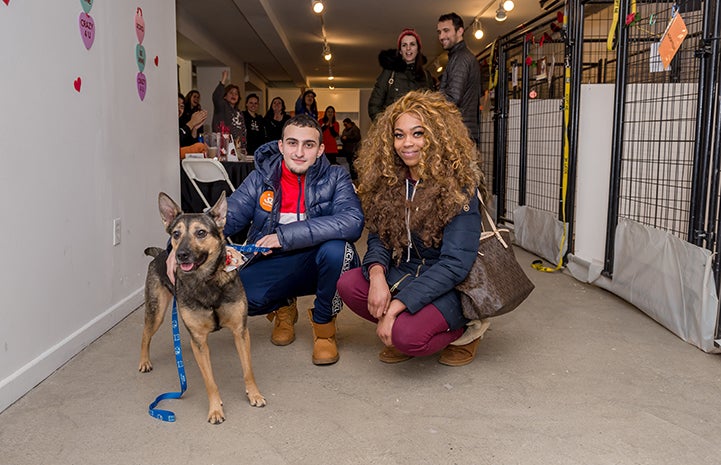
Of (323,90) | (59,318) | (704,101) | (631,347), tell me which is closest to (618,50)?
(704,101)

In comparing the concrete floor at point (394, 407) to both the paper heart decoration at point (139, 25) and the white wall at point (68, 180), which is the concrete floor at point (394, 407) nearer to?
the white wall at point (68, 180)

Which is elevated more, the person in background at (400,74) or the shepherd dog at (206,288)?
the person in background at (400,74)

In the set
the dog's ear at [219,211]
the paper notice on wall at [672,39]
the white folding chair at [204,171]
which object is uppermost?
the paper notice on wall at [672,39]

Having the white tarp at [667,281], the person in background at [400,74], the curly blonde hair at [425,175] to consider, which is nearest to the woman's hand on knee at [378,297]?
the curly blonde hair at [425,175]

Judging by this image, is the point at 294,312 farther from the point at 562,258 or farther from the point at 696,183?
the point at 562,258

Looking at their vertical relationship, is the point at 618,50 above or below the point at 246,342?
above

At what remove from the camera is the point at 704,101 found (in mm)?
2705

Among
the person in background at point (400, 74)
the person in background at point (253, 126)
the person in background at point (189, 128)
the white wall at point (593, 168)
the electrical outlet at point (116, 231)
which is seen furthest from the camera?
the person in background at point (253, 126)

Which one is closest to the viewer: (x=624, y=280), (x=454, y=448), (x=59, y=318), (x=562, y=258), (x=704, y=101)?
(x=454, y=448)

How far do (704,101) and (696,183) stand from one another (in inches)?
14.7

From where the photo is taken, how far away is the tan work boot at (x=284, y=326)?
9.07 feet

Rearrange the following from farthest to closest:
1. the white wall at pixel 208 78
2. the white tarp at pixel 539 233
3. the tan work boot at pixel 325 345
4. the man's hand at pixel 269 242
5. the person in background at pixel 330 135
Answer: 1. the white wall at pixel 208 78
2. the person in background at pixel 330 135
3. the white tarp at pixel 539 233
4. the tan work boot at pixel 325 345
5. the man's hand at pixel 269 242

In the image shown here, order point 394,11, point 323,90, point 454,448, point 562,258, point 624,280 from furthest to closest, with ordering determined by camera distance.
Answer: point 323,90 → point 394,11 → point 562,258 → point 624,280 → point 454,448

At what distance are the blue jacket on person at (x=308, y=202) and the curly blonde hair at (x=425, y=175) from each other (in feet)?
0.35
